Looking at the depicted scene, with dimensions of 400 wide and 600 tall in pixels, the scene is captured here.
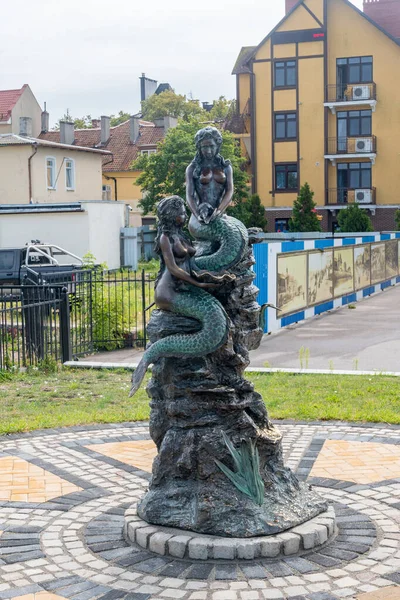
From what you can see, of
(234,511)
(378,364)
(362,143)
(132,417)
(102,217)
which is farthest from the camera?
(362,143)

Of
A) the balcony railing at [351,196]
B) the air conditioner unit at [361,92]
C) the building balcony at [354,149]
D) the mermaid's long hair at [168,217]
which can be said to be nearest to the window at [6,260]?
the mermaid's long hair at [168,217]

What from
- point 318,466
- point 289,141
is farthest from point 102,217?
point 318,466

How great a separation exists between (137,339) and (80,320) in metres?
1.28

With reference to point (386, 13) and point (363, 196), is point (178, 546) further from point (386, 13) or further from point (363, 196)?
point (386, 13)

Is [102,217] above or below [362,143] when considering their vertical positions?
below

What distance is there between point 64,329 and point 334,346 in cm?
549

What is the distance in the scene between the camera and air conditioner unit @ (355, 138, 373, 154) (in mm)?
45406

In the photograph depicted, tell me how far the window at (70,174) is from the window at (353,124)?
47.8ft

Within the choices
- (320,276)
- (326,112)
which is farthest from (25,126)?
(320,276)

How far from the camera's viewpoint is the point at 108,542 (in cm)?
617

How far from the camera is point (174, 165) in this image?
42.0m

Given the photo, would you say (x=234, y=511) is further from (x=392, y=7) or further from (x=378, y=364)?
(x=392, y=7)

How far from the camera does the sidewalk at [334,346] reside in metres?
14.9

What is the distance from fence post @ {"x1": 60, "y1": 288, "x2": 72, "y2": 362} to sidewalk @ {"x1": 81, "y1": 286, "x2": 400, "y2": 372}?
58 centimetres
